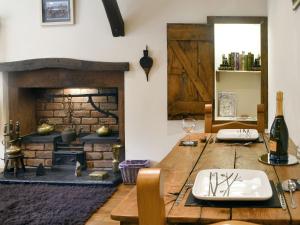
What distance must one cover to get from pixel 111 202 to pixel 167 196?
8.08 feet

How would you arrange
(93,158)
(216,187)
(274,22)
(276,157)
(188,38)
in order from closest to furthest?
(216,187)
(276,157)
(274,22)
(188,38)
(93,158)

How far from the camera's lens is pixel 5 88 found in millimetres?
4527

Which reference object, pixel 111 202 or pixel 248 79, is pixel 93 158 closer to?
pixel 111 202

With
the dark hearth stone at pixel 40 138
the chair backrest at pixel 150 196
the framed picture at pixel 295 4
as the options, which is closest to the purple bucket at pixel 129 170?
the dark hearth stone at pixel 40 138

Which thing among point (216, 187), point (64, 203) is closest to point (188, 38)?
point (64, 203)

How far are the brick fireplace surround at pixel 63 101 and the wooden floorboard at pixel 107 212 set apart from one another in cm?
72

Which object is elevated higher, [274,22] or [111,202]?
[274,22]

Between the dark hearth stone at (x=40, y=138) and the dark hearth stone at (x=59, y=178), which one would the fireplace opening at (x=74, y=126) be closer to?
the dark hearth stone at (x=40, y=138)

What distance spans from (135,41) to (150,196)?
11.5 ft

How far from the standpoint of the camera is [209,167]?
1.52 meters

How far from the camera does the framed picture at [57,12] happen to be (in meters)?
4.28

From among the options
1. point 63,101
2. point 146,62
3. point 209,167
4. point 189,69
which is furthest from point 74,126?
point 209,167

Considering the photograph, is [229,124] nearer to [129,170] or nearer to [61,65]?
[129,170]

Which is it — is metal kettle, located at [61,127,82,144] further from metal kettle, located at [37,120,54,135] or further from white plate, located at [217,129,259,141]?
→ white plate, located at [217,129,259,141]
